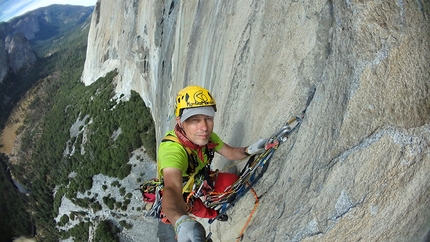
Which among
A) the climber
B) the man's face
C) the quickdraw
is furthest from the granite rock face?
the man's face

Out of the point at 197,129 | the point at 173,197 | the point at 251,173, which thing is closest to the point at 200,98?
the point at 197,129

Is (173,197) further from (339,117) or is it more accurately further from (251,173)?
(339,117)

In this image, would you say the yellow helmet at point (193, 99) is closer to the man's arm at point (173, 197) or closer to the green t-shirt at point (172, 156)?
the green t-shirt at point (172, 156)

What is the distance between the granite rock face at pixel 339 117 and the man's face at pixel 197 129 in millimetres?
963

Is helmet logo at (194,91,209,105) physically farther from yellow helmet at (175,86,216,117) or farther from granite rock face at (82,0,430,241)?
granite rock face at (82,0,430,241)

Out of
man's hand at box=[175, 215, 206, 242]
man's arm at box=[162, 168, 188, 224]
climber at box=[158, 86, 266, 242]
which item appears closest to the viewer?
man's hand at box=[175, 215, 206, 242]

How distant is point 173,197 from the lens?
2.79 meters

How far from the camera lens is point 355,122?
2729mm

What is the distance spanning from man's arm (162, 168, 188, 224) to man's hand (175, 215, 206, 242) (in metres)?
0.18

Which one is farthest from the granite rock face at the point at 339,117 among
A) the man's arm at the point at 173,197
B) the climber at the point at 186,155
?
the man's arm at the point at 173,197

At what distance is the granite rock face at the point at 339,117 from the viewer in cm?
255

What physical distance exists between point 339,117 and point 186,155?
1.69 metres

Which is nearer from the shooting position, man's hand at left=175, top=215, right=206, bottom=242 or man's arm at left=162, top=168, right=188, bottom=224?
man's hand at left=175, top=215, right=206, bottom=242

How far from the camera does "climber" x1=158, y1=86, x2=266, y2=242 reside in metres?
2.51
